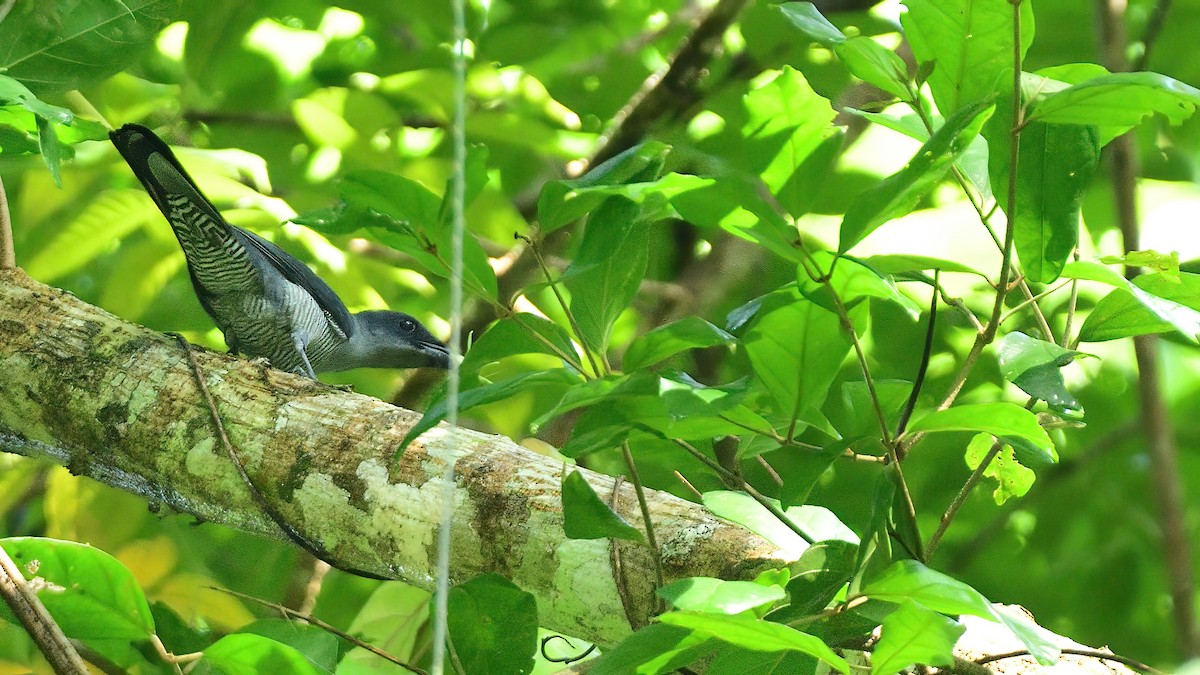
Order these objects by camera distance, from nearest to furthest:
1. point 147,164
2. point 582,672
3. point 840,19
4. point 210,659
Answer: point 210,659 → point 582,672 → point 147,164 → point 840,19

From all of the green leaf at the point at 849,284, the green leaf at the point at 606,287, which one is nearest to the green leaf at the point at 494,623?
the green leaf at the point at 606,287

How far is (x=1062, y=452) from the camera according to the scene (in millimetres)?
3934

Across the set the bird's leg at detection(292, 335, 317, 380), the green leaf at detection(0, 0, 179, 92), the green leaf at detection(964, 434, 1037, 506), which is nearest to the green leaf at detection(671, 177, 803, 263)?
the green leaf at detection(964, 434, 1037, 506)

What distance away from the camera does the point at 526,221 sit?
13.2ft

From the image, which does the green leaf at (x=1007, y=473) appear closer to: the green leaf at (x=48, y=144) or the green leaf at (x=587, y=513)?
the green leaf at (x=587, y=513)

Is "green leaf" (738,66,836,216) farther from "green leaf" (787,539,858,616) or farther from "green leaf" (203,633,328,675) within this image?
"green leaf" (203,633,328,675)

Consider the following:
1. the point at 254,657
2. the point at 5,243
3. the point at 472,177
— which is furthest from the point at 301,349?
the point at 472,177

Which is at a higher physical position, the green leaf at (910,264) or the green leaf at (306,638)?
the green leaf at (910,264)

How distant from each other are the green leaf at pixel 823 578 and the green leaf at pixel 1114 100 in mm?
661

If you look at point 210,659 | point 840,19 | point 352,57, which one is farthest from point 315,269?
point 210,659

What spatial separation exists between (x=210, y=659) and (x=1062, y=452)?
10.7 ft

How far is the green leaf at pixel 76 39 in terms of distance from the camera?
228cm

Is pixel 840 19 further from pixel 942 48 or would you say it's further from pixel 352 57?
pixel 942 48

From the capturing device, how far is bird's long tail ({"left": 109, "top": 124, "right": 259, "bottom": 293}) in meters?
2.99
